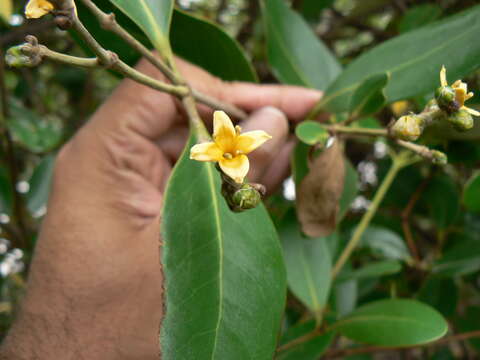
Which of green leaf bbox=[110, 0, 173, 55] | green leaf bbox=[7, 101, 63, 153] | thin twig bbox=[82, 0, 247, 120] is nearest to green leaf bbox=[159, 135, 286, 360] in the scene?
thin twig bbox=[82, 0, 247, 120]

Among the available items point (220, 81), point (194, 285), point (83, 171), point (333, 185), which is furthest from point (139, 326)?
point (220, 81)

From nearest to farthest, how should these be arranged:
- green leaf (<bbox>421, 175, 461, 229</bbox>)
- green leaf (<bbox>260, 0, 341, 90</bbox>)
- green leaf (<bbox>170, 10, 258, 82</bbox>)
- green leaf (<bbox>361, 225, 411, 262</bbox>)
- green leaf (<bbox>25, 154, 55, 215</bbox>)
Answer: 1. green leaf (<bbox>170, 10, 258, 82</bbox>)
2. green leaf (<bbox>260, 0, 341, 90</bbox>)
3. green leaf (<bbox>361, 225, 411, 262</bbox>)
4. green leaf (<bbox>421, 175, 461, 229</bbox>)
5. green leaf (<bbox>25, 154, 55, 215</bbox>)

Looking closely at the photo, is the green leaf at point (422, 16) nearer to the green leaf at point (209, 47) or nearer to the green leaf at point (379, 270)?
the green leaf at point (209, 47)

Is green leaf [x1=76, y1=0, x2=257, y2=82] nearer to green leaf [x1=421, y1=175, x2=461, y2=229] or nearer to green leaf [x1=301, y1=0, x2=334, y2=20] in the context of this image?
green leaf [x1=301, y1=0, x2=334, y2=20]

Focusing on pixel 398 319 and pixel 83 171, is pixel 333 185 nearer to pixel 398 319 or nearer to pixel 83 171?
pixel 398 319

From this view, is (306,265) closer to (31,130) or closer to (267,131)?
(267,131)

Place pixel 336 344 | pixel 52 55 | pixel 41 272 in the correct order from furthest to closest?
pixel 336 344
pixel 41 272
pixel 52 55

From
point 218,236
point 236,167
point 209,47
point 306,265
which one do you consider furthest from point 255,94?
point 236,167
